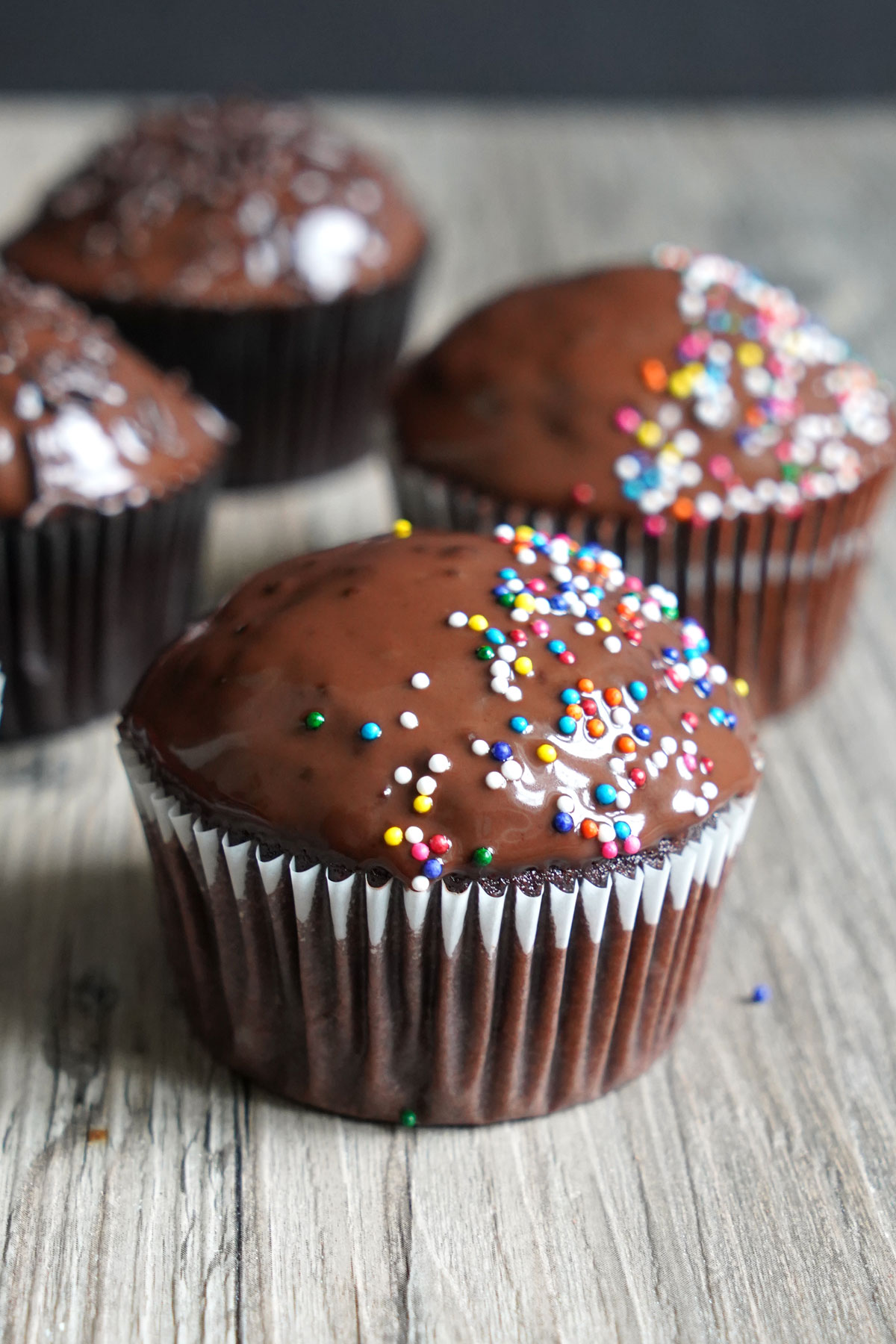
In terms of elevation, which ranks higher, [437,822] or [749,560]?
[437,822]

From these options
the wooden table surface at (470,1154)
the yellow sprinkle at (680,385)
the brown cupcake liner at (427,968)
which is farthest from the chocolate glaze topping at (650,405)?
the brown cupcake liner at (427,968)

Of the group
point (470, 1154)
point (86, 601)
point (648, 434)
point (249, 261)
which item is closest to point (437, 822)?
point (470, 1154)

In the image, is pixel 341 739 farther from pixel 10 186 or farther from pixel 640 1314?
pixel 10 186

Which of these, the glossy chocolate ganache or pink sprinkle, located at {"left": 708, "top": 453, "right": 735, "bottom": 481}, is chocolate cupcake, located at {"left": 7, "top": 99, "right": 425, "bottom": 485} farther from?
the glossy chocolate ganache

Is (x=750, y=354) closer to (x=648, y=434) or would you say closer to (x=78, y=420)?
(x=648, y=434)

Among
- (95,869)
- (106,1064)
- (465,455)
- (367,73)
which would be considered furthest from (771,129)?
(106,1064)

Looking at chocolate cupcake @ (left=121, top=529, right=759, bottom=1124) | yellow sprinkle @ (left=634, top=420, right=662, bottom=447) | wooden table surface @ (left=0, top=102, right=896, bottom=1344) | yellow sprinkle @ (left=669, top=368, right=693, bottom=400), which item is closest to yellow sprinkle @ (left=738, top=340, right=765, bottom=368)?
yellow sprinkle @ (left=669, top=368, right=693, bottom=400)
